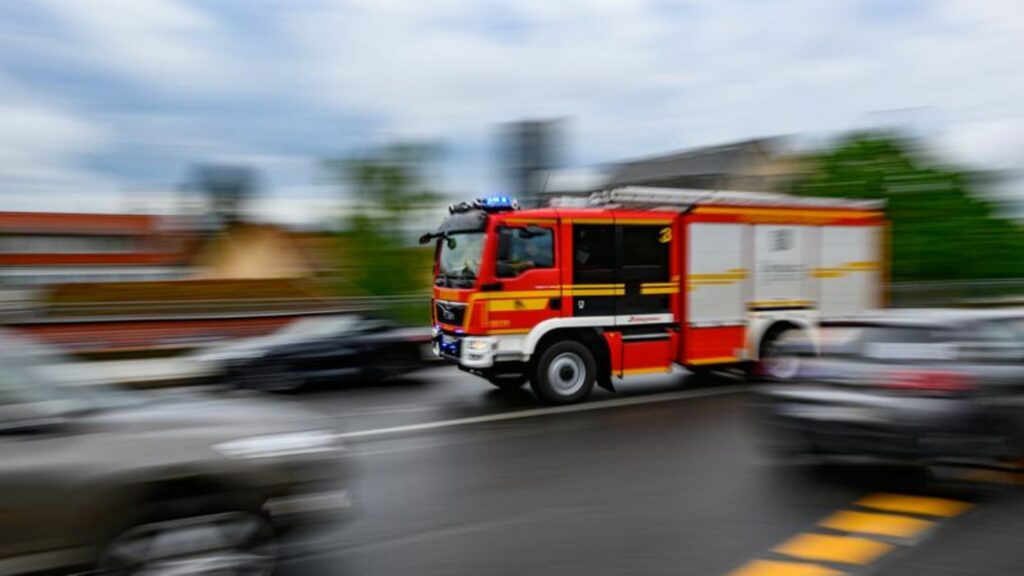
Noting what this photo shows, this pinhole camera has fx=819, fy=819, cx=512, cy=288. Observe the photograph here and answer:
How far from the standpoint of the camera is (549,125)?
71.9ft

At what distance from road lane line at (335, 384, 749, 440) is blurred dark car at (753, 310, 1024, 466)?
374cm

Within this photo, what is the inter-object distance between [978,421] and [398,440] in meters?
5.23

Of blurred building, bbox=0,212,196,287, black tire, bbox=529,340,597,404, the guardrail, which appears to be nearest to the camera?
black tire, bbox=529,340,597,404

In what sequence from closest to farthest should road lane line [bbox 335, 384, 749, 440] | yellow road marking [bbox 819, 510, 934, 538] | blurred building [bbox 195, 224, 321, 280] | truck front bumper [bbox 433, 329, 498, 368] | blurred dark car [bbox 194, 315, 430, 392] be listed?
yellow road marking [bbox 819, 510, 934, 538] → road lane line [bbox 335, 384, 749, 440] → truck front bumper [bbox 433, 329, 498, 368] → blurred dark car [bbox 194, 315, 430, 392] → blurred building [bbox 195, 224, 321, 280]

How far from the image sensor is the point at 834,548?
4.82m

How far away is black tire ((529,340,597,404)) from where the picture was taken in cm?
1042

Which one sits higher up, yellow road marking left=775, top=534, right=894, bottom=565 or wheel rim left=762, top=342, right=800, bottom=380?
wheel rim left=762, top=342, right=800, bottom=380

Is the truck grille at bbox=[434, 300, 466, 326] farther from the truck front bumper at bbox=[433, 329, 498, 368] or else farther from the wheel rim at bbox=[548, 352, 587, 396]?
the wheel rim at bbox=[548, 352, 587, 396]

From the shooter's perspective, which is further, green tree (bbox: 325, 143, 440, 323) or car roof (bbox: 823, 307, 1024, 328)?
green tree (bbox: 325, 143, 440, 323)

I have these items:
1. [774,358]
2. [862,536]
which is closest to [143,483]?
[862,536]

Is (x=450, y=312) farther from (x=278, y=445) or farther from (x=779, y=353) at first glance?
(x=278, y=445)

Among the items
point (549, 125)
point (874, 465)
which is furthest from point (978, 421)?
point (549, 125)

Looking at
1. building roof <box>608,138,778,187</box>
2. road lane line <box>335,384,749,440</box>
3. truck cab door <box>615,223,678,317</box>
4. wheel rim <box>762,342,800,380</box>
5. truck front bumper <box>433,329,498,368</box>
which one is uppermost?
building roof <box>608,138,778,187</box>

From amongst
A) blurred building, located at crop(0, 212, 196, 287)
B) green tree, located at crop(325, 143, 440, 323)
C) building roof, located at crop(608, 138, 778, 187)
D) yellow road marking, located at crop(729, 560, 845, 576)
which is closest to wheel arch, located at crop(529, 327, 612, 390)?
yellow road marking, located at crop(729, 560, 845, 576)
